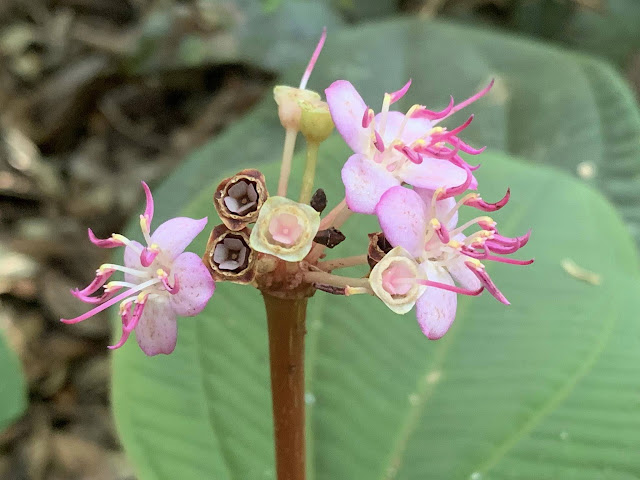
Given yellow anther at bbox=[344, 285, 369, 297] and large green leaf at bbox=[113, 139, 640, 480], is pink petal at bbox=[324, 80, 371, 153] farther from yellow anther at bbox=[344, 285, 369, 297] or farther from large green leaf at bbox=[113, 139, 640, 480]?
large green leaf at bbox=[113, 139, 640, 480]

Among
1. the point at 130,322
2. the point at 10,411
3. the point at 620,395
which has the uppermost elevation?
the point at 130,322

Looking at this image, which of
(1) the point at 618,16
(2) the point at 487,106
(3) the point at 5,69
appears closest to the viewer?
(2) the point at 487,106

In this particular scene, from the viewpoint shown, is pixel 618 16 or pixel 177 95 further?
pixel 177 95

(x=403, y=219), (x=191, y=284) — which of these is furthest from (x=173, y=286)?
(x=403, y=219)

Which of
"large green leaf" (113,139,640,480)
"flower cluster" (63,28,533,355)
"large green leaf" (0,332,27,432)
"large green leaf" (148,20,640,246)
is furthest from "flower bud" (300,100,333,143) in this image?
"large green leaf" (148,20,640,246)

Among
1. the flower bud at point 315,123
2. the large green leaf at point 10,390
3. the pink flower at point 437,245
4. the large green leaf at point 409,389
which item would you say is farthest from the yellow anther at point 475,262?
the large green leaf at point 10,390

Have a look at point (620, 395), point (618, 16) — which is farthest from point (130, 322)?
point (618, 16)

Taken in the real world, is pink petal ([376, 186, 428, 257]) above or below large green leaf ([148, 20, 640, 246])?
above

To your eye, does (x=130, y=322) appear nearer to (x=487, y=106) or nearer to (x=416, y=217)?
(x=416, y=217)
